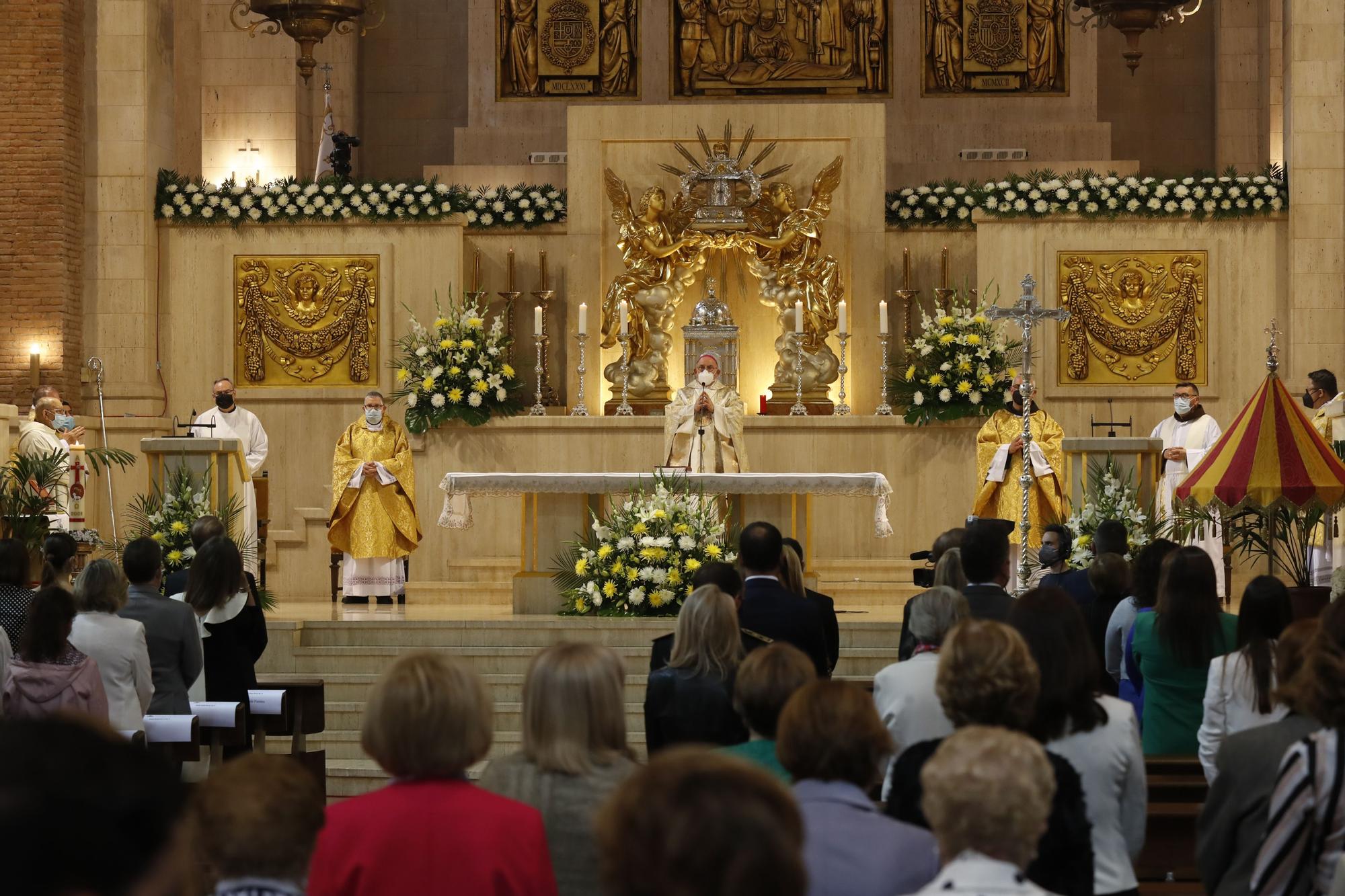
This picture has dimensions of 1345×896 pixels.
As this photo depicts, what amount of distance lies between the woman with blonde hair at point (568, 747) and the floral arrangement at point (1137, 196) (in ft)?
43.1

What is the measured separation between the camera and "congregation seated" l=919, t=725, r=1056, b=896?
9.99 feet

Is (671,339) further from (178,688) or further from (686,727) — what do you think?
(686,727)

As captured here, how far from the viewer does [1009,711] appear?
3.89m

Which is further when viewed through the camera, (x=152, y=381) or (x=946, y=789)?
(x=152, y=381)

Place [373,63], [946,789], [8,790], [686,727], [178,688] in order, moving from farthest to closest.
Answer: [373,63] → [178,688] → [686,727] → [946,789] → [8,790]

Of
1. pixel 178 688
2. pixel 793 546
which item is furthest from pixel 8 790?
pixel 793 546

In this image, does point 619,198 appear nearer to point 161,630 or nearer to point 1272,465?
point 1272,465

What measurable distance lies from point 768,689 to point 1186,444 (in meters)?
10.5

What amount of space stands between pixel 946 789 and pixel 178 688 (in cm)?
461

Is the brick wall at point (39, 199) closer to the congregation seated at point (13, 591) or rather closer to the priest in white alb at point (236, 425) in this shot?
the priest in white alb at point (236, 425)

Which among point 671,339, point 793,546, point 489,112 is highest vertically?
point 489,112

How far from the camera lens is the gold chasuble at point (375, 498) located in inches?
555

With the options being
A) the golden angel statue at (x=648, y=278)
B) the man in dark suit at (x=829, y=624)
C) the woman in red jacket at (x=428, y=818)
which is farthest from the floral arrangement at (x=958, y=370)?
the woman in red jacket at (x=428, y=818)

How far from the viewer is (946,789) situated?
3096mm
